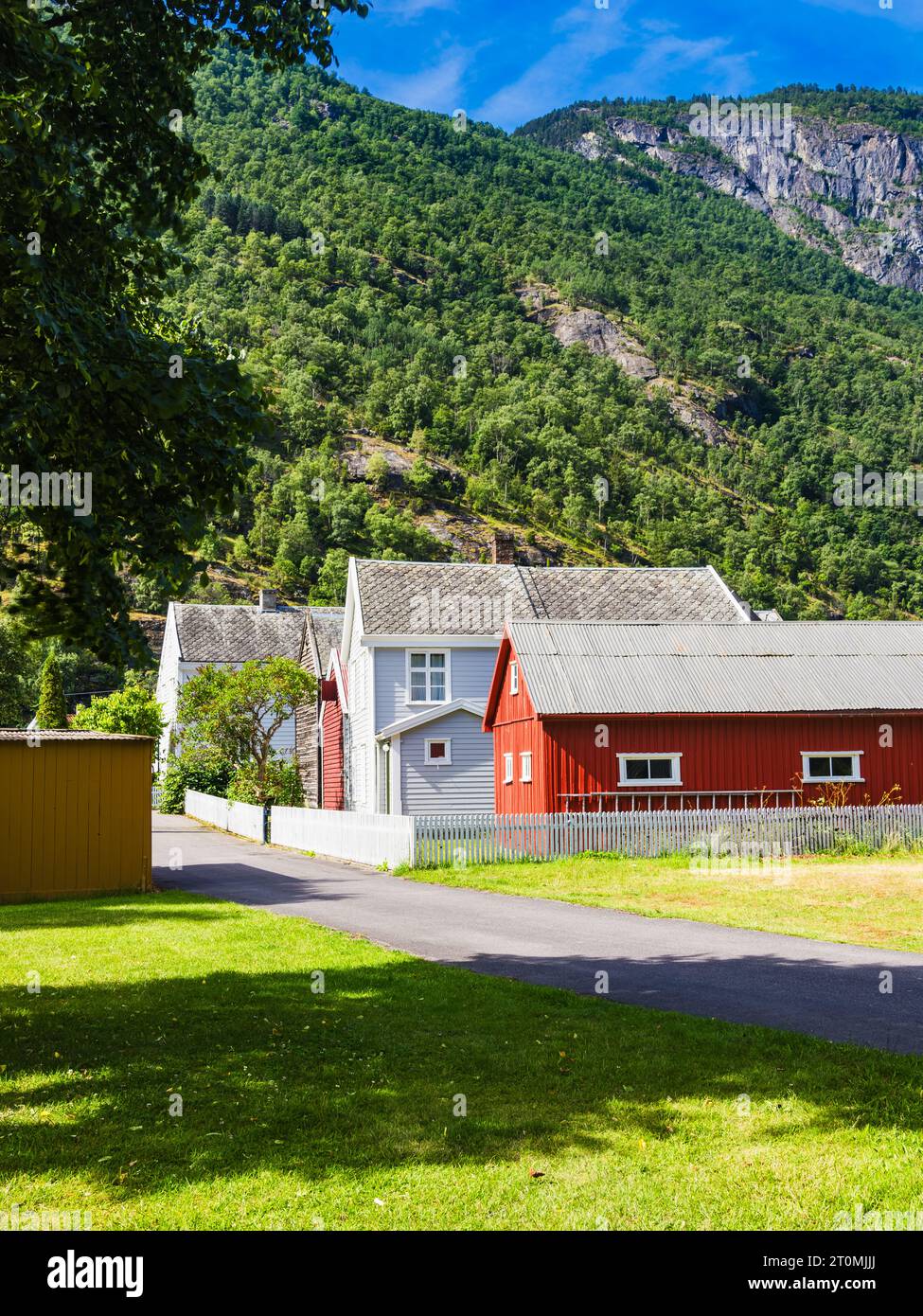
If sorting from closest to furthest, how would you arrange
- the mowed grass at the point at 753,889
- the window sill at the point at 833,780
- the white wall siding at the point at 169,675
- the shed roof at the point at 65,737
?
the mowed grass at the point at 753,889 < the shed roof at the point at 65,737 < the window sill at the point at 833,780 < the white wall siding at the point at 169,675

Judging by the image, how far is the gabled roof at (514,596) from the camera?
39000 mm

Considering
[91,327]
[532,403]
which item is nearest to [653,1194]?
[91,327]

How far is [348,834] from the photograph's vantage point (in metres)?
29.7

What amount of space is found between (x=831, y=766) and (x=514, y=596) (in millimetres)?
14573

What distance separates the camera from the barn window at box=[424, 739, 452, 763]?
36.5 m

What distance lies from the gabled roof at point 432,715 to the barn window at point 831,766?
11.2m

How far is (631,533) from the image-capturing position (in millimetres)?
154500

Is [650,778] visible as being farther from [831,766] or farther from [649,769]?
[831,766]

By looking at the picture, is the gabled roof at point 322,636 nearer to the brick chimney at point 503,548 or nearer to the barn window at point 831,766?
the brick chimney at point 503,548

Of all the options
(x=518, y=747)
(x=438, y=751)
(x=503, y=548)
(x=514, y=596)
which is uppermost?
(x=503, y=548)

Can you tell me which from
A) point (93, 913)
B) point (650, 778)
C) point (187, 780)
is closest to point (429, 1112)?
point (93, 913)

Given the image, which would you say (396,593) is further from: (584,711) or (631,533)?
(631,533)

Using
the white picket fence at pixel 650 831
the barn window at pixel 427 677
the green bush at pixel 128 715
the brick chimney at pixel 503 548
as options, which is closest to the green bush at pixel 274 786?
the barn window at pixel 427 677

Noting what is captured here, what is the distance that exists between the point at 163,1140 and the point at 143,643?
210 inches
